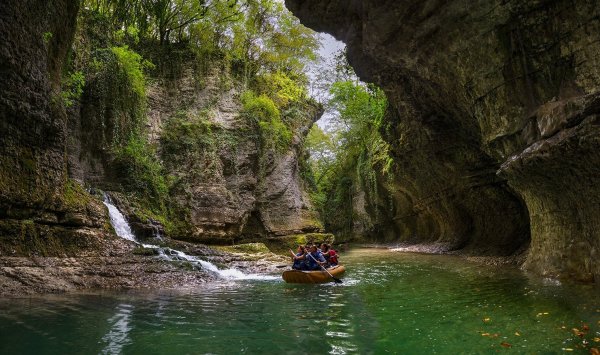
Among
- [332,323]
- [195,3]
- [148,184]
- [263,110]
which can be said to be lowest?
[332,323]

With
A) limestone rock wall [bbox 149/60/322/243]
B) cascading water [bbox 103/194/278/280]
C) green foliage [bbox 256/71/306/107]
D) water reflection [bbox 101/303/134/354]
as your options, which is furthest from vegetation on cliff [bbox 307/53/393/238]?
water reflection [bbox 101/303/134/354]

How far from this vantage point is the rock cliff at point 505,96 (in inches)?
332

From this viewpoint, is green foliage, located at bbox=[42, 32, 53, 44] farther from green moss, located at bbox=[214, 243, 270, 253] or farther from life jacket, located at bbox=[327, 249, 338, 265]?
life jacket, located at bbox=[327, 249, 338, 265]

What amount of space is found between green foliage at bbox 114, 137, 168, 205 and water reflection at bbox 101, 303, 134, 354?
34.3 feet

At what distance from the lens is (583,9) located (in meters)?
8.54

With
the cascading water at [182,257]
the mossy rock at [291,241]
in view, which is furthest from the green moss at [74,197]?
the mossy rock at [291,241]

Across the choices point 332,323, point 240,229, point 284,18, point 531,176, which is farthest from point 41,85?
point 284,18

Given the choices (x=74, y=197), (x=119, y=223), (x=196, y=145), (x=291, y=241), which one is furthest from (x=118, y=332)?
(x=291, y=241)

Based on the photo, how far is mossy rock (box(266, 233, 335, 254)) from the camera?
20781 millimetres

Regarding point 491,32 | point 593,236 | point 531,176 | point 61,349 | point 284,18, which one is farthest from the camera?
point 284,18

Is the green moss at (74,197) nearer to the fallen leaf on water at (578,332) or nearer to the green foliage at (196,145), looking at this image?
the green foliage at (196,145)

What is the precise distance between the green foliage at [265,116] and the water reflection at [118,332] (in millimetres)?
15837

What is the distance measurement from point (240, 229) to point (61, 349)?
48.8ft

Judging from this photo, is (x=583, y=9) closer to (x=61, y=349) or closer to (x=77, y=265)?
(x=61, y=349)
